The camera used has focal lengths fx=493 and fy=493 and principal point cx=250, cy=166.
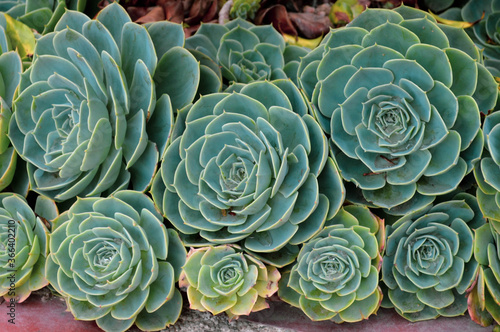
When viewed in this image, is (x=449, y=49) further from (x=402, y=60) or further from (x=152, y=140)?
(x=152, y=140)

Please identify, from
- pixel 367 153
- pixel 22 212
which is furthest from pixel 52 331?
pixel 367 153

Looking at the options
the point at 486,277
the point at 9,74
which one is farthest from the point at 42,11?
the point at 486,277

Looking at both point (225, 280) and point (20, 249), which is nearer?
point (225, 280)

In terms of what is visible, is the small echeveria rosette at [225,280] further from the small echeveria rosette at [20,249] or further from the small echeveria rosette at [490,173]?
the small echeveria rosette at [490,173]

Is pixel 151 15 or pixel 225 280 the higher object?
pixel 151 15

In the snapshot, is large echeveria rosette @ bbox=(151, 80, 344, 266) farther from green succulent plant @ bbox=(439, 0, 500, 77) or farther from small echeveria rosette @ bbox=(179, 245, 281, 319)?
green succulent plant @ bbox=(439, 0, 500, 77)

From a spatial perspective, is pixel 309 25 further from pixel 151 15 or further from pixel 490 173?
pixel 490 173

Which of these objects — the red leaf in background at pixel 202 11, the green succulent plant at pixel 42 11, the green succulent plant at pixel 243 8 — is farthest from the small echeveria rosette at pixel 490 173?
the green succulent plant at pixel 42 11
